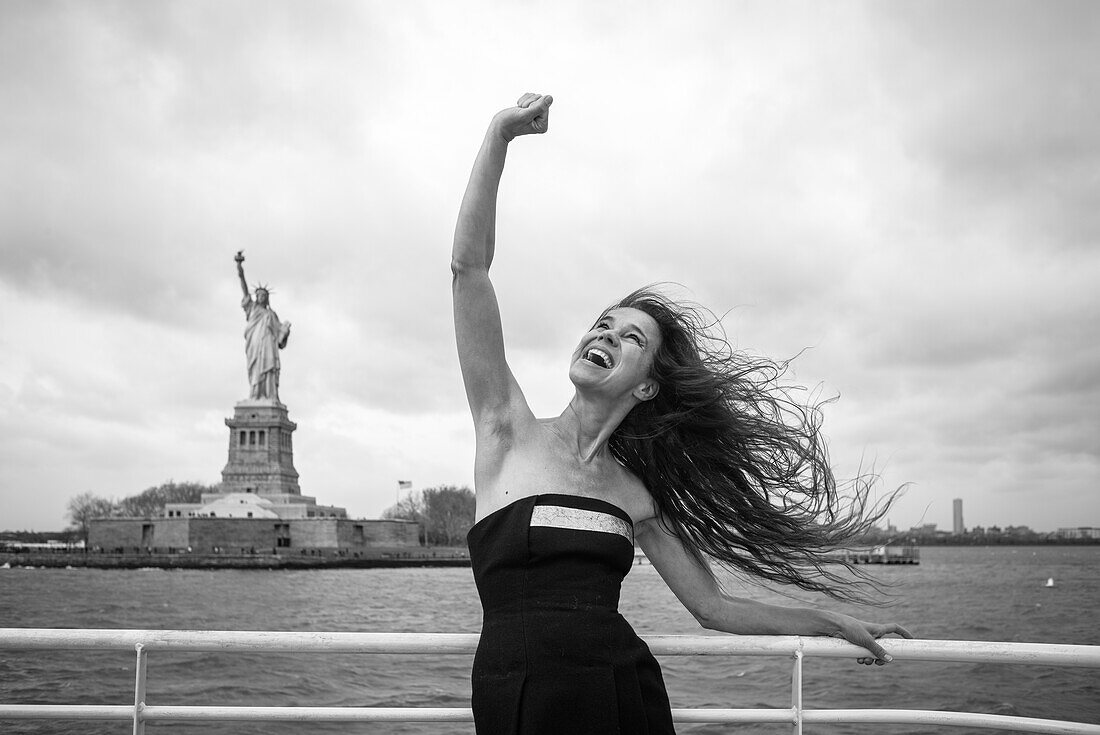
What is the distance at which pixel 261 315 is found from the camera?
2281 inches

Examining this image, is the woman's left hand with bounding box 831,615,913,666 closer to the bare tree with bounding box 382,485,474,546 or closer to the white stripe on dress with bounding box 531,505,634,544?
the white stripe on dress with bounding box 531,505,634,544

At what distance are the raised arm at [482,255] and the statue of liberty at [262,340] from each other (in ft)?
185

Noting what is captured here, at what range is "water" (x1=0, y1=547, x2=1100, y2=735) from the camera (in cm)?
1312

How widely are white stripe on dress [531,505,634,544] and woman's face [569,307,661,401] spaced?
1.13ft

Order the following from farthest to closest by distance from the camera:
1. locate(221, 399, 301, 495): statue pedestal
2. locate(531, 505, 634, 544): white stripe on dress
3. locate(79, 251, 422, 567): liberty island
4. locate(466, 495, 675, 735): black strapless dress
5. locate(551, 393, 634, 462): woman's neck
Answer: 1. locate(221, 399, 301, 495): statue pedestal
2. locate(79, 251, 422, 567): liberty island
3. locate(551, 393, 634, 462): woman's neck
4. locate(531, 505, 634, 544): white stripe on dress
5. locate(466, 495, 675, 735): black strapless dress

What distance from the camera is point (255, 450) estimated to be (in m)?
56.1

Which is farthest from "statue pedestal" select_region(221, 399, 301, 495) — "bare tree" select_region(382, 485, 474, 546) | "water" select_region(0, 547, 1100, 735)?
"bare tree" select_region(382, 485, 474, 546)

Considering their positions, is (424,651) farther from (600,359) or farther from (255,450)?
(255,450)

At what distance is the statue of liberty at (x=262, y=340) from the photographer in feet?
186

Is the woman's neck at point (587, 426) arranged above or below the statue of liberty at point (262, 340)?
below

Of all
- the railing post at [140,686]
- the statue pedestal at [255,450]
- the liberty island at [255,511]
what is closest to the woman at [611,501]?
the railing post at [140,686]

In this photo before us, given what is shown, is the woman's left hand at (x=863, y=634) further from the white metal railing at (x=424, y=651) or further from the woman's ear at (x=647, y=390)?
the woman's ear at (x=647, y=390)

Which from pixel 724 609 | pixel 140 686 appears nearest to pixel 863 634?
pixel 724 609

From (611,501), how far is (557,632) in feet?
1.33
